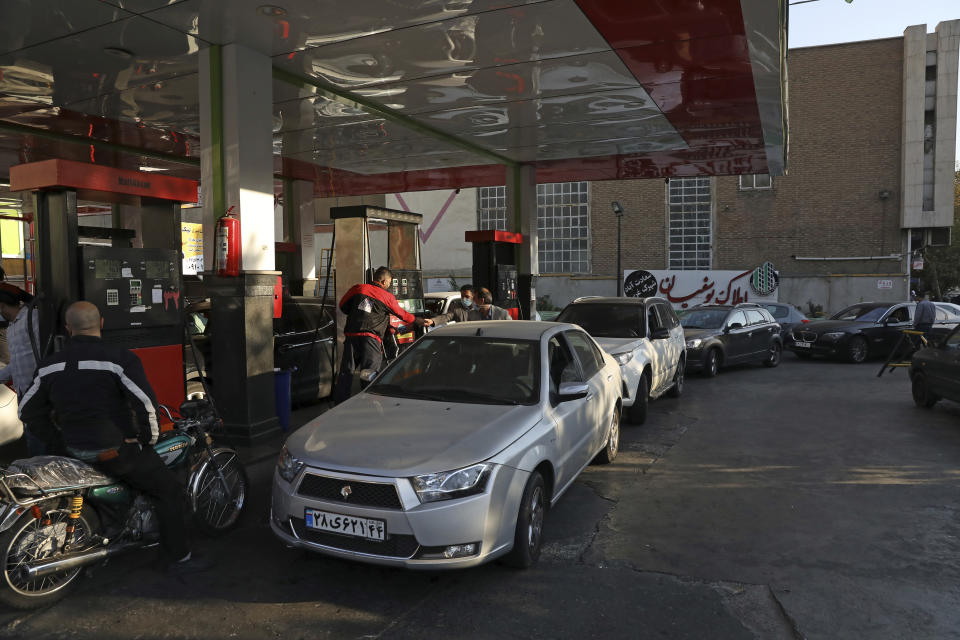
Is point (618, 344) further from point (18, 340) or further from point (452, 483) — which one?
point (18, 340)

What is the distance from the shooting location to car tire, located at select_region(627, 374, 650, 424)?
8680 millimetres

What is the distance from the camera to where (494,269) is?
14422 mm

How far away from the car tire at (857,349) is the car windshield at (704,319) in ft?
11.5

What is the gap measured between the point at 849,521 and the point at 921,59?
103ft

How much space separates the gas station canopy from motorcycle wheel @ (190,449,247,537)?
4365 mm

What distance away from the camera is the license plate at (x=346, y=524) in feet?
12.9

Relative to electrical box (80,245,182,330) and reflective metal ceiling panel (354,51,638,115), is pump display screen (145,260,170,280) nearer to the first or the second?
electrical box (80,245,182,330)

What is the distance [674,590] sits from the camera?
4160mm

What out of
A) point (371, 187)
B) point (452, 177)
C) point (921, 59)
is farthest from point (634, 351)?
point (921, 59)

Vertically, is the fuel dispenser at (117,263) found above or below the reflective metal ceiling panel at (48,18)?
below

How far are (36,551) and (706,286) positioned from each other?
28172 millimetres

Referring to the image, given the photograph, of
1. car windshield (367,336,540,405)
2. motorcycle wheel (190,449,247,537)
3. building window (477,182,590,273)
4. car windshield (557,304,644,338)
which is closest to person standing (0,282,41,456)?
motorcycle wheel (190,449,247,537)

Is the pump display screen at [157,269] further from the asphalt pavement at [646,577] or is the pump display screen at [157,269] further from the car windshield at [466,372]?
the car windshield at [466,372]

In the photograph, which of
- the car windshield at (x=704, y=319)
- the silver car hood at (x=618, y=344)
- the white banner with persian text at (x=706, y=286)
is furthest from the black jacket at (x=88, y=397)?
the white banner with persian text at (x=706, y=286)
